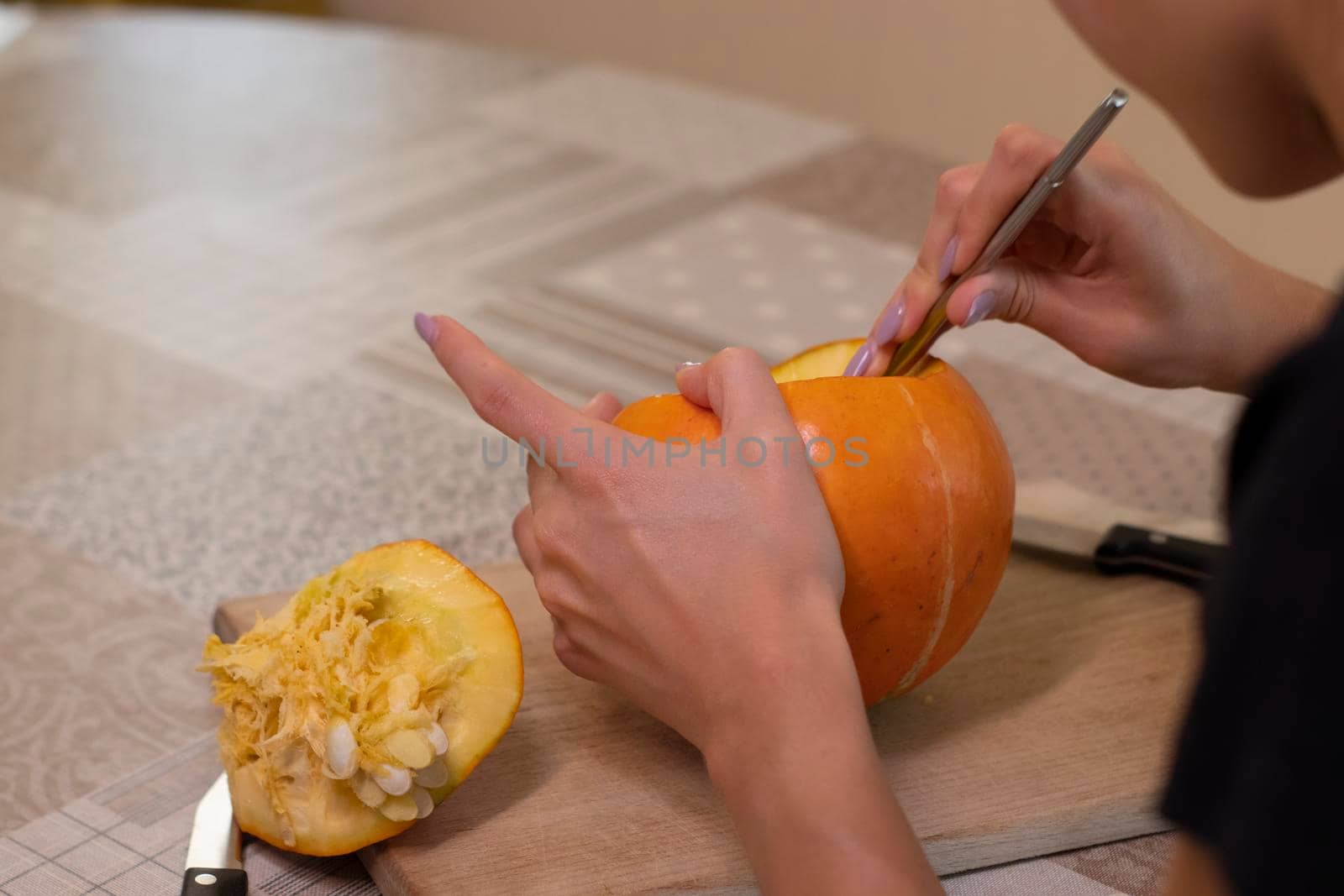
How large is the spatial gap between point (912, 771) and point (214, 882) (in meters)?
0.40

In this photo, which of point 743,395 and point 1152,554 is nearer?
point 743,395

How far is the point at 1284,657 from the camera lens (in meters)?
0.39

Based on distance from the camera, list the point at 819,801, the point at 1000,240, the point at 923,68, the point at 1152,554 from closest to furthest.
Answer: the point at 819,801 → the point at 1000,240 → the point at 1152,554 → the point at 923,68

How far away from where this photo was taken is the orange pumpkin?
0.78 m

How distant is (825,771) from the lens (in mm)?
638

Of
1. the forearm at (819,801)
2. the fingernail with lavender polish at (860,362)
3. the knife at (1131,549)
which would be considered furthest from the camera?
the knife at (1131,549)

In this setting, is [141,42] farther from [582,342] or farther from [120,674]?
[120,674]

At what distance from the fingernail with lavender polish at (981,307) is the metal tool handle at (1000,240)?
15 millimetres

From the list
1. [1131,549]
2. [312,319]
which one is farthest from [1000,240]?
[312,319]

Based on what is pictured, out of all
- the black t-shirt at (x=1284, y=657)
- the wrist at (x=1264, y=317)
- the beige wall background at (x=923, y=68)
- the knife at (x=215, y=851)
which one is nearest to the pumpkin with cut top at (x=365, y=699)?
the knife at (x=215, y=851)

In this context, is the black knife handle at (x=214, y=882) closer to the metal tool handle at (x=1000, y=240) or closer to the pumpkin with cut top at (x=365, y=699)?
the pumpkin with cut top at (x=365, y=699)

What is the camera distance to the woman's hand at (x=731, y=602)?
2.08 ft

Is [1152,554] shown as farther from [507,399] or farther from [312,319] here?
[312,319]

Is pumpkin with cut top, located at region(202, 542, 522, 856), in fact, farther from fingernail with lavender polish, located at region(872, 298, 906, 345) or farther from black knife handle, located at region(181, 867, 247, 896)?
fingernail with lavender polish, located at region(872, 298, 906, 345)
